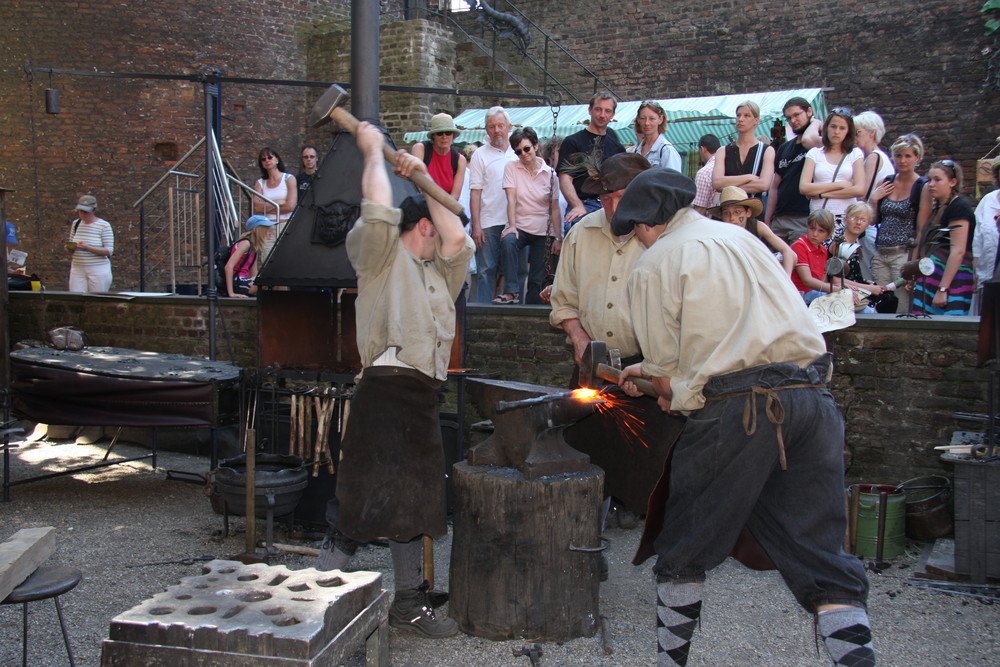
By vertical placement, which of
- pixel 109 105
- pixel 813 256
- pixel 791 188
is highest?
pixel 109 105

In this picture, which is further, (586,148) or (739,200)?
(586,148)

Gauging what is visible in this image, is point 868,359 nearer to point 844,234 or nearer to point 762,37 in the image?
point 844,234

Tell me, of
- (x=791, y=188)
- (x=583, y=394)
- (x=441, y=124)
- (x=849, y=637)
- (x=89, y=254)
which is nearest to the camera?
(x=849, y=637)

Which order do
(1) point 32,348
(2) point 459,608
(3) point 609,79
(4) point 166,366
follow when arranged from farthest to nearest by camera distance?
(3) point 609,79 → (1) point 32,348 → (4) point 166,366 → (2) point 459,608

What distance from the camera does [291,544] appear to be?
5.52 meters

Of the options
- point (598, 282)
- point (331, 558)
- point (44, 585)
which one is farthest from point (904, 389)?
point (44, 585)

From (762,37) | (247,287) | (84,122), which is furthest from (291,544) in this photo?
(84,122)

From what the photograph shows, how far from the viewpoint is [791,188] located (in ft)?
23.9

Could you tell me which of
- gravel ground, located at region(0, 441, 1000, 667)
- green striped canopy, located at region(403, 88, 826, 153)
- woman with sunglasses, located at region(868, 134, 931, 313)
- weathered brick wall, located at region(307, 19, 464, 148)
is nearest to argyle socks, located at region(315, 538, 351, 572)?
gravel ground, located at region(0, 441, 1000, 667)

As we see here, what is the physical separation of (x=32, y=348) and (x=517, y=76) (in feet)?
35.9

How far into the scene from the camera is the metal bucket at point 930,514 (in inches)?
208

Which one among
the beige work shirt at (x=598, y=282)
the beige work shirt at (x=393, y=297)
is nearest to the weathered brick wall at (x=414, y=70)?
the beige work shirt at (x=598, y=282)

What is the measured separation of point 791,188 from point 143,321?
6.32 meters

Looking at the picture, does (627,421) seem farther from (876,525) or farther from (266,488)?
(266,488)
